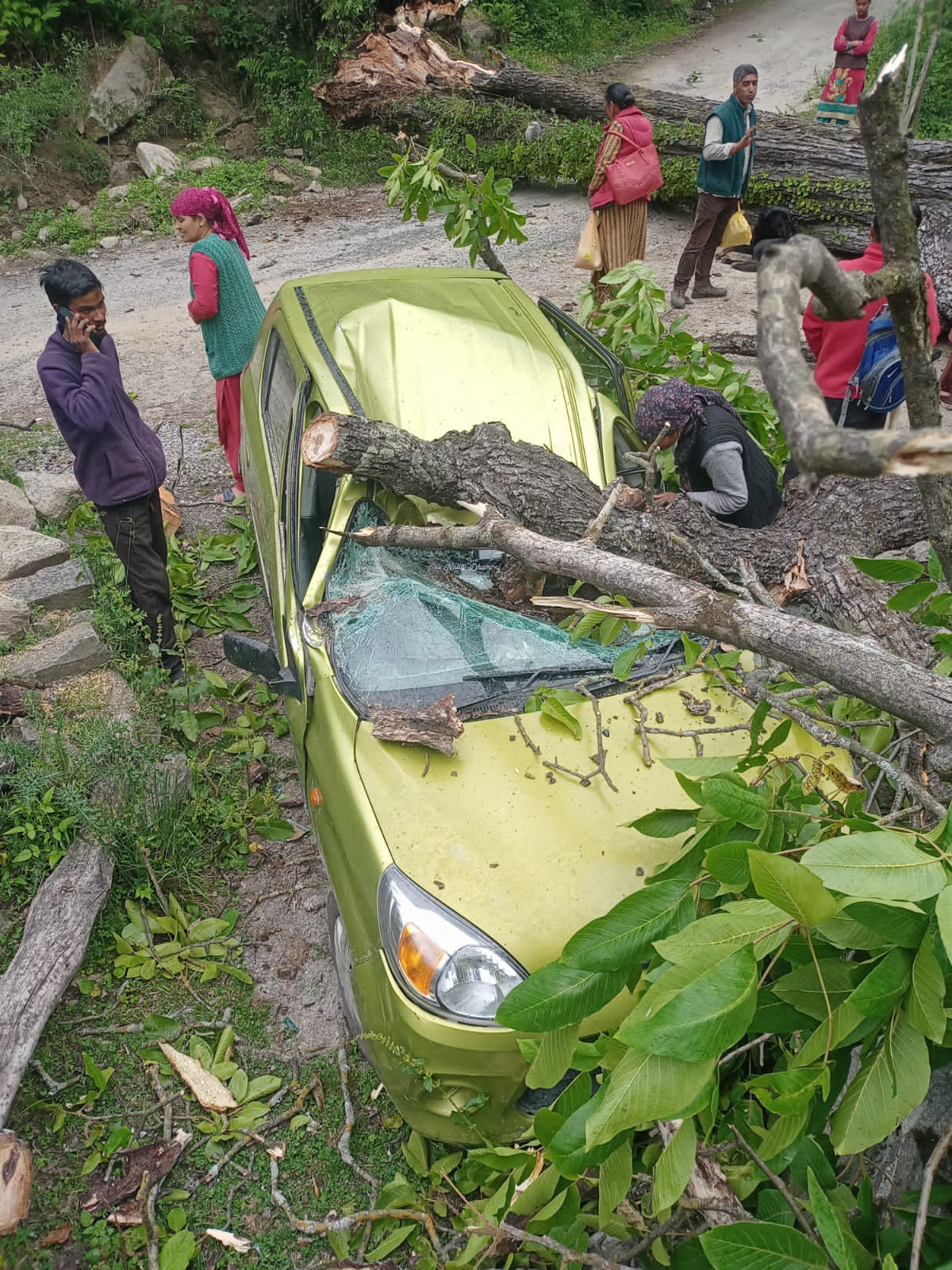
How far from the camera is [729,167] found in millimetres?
7332

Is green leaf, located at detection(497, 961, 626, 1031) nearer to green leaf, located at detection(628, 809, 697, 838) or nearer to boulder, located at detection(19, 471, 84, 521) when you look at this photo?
green leaf, located at detection(628, 809, 697, 838)

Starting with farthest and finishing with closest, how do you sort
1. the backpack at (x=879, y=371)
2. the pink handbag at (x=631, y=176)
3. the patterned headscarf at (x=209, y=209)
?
the pink handbag at (x=631, y=176) < the patterned headscarf at (x=209, y=209) < the backpack at (x=879, y=371)

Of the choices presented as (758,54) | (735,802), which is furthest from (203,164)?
(735,802)

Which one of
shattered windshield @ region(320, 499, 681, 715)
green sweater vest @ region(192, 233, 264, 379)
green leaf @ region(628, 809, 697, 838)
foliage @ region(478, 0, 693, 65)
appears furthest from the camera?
foliage @ region(478, 0, 693, 65)

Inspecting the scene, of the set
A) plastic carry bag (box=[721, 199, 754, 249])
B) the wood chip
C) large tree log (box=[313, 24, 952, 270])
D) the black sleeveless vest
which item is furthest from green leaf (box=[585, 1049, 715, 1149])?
large tree log (box=[313, 24, 952, 270])

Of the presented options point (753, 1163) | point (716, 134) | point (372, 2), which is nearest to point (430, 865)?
point (753, 1163)

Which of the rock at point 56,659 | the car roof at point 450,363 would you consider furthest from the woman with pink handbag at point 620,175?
the rock at point 56,659

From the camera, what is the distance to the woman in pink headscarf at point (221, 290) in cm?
493

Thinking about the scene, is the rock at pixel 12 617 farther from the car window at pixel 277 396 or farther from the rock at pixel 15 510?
the car window at pixel 277 396

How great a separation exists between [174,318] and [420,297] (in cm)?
542

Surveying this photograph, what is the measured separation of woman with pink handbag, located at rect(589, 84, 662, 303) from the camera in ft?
21.5

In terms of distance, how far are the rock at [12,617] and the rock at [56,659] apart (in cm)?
15

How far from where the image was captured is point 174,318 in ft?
28.8

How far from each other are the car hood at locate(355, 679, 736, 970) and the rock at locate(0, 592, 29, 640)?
2.42 metres
